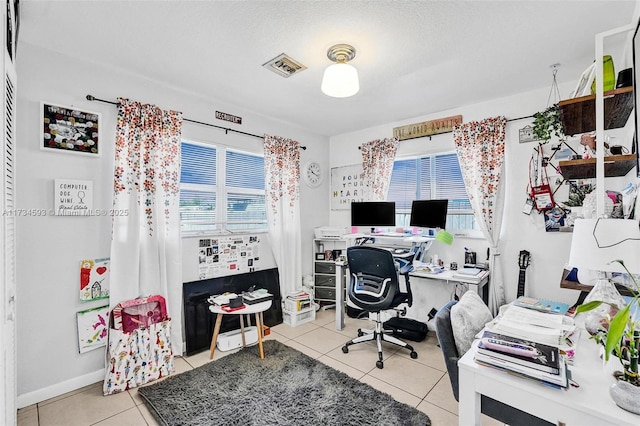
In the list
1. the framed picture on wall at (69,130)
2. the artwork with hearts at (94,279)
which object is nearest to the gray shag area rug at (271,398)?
the artwork with hearts at (94,279)

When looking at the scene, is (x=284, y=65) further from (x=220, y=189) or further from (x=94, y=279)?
(x=94, y=279)

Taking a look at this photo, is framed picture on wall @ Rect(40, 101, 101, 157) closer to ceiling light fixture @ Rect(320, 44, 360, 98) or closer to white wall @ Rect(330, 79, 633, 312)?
ceiling light fixture @ Rect(320, 44, 360, 98)

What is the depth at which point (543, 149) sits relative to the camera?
2.75m

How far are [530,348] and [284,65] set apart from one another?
90.6 inches

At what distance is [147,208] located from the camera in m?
2.58

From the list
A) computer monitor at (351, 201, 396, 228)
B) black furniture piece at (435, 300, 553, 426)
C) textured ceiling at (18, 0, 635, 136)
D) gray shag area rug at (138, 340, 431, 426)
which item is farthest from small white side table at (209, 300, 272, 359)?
textured ceiling at (18, 0, 635, 136)

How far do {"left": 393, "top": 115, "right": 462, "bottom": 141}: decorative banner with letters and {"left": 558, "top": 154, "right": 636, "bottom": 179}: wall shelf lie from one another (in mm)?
1653

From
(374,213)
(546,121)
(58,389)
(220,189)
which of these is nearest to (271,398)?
(58,389)

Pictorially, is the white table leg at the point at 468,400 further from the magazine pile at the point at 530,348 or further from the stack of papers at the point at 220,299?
the stack of papers at the point at 220,299

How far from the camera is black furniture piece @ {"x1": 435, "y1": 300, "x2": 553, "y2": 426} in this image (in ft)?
3.51

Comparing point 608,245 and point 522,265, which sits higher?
point 608,245

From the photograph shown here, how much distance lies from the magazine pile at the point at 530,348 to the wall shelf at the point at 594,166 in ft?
2.69

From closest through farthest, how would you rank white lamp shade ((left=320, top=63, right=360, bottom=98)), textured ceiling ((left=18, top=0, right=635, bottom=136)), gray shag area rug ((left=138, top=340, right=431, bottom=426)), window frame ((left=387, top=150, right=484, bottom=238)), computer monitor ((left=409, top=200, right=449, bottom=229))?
textured ceiling ((left=18, top=0, right=635, bottom=136)) → gray shag area rug ((left=138, top=340, right=431, bottom=426)) → white lamp shade ((left=320, top=63, right=360, bottom=98)) → computer monitor ((left=409, top=200, right=449, bottom=229)) → window frame ((left=387, top=150, right=484, bottom=238))

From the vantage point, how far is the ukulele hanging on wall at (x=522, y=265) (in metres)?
2.79
